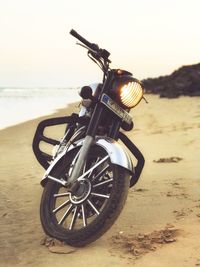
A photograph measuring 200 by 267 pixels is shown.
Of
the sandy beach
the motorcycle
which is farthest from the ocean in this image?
the motorcycle

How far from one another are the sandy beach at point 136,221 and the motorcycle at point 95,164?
0.19 metres

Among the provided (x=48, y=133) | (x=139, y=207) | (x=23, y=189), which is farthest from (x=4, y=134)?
(x=139, y=207)

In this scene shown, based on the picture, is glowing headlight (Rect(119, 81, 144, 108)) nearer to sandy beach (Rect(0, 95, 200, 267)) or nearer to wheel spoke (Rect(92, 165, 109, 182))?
wheel spoke (Rect(92, 165, 109, 182))

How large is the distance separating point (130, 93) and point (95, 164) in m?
0.57

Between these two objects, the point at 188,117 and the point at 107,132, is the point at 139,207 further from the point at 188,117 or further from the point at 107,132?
the point at 188,117

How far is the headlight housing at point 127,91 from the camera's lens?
12.1 feet

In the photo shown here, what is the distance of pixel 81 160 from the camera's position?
3.72 m

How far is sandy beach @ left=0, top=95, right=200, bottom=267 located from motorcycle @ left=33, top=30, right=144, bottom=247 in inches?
7.6

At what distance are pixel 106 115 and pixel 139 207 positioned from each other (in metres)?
1.26

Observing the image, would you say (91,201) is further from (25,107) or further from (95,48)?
(25,107)

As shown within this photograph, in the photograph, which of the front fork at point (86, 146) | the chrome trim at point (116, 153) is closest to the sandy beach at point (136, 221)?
the front fork at point (86, 146)

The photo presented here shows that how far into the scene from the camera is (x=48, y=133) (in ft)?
40.7

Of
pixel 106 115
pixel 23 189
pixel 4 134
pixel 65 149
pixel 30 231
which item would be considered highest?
pixel 106 115

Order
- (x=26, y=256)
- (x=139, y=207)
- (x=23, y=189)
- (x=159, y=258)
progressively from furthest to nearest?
(x=23, y=189), (x=139, y=207), (x=26, y=256), (x=159, y=258)
